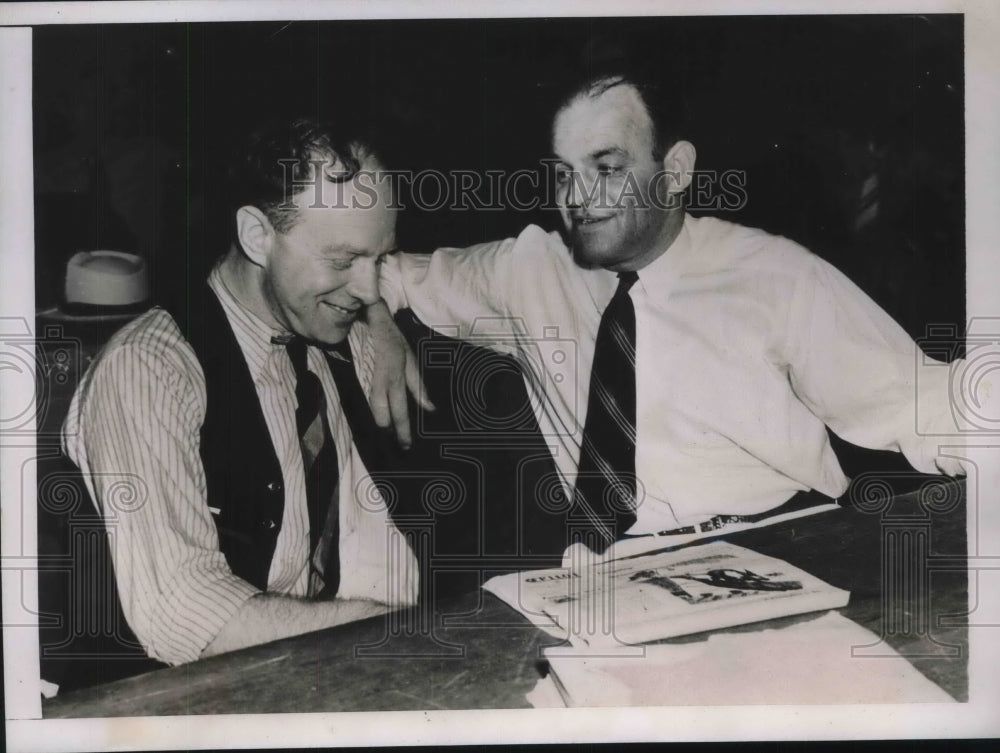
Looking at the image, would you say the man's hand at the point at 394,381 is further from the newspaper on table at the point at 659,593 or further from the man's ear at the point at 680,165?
the man's ear at the point at 680,165

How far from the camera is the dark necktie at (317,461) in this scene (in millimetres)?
2664

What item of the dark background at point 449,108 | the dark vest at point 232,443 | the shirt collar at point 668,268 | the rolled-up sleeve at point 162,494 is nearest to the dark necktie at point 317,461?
the dark vest at point 232,443

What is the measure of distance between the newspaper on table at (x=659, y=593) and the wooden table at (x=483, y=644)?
4cm

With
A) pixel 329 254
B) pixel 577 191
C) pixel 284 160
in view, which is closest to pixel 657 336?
pixel 577 191

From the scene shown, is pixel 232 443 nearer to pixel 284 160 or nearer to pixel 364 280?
pixel 364 280

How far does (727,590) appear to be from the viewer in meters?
2.61

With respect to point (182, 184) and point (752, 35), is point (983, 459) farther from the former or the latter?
point (182, 184)

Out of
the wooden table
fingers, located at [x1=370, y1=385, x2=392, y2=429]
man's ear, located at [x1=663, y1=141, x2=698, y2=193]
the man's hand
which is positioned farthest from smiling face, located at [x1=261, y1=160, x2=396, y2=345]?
the wooden table

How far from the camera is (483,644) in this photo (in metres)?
2.67

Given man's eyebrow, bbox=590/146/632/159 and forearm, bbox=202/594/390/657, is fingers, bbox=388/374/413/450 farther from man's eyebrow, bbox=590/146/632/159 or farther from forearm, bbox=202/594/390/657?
man's eyebrow, bbox=590/146/632/159

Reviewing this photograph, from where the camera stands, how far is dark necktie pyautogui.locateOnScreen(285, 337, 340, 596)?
266 cm

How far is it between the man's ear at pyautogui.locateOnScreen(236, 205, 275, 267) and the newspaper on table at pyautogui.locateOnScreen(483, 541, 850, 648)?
107 cm

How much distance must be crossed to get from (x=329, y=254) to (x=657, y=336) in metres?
0.91

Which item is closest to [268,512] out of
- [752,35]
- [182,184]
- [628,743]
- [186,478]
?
[186,478]
